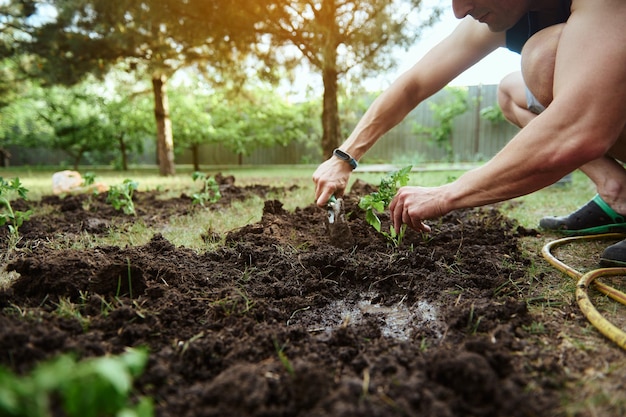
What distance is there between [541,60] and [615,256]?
803 mm

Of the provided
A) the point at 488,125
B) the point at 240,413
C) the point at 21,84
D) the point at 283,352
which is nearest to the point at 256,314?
the point at 283,352

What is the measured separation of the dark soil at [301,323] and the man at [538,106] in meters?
0.28

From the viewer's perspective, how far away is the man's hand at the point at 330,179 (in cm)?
185

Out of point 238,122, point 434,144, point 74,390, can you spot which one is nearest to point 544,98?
point 74,390

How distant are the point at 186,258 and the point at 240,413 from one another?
1051 millimetres

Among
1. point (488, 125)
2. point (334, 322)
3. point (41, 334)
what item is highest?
point (488, 125)

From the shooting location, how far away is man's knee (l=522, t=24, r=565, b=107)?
1579 millimetres

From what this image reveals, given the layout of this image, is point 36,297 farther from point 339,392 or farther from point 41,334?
point 339,392

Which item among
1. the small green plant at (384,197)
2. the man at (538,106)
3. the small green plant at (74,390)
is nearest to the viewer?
the small green plant at (74,390)

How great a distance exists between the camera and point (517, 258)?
1.76 metres

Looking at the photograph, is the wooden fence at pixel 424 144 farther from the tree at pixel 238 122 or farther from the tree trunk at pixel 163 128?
the tree trunk at pixel 163 128

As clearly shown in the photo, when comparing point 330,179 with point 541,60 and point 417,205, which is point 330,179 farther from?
point 541,60

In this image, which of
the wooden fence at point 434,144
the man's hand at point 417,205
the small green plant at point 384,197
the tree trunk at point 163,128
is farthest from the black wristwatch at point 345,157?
the wooden fence at point 434,144

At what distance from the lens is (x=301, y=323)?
4.05ft
